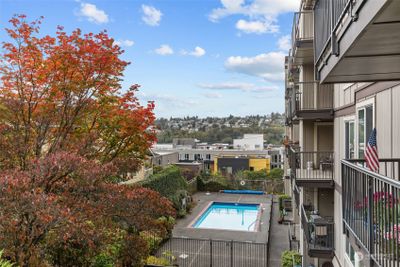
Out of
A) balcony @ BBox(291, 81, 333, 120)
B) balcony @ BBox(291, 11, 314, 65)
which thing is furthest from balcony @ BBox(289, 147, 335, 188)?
balcony @ BBox(291, 11, 314, 65)

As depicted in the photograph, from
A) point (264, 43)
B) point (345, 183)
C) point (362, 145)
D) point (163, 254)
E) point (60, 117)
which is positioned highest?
point (264, 43)

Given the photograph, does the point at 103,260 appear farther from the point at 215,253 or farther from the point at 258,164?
the point at 258,164

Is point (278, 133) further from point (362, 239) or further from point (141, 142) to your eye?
point (362, 239)

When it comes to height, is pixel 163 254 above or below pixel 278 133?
below

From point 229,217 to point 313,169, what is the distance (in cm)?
1518

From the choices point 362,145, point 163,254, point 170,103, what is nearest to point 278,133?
point 170,103

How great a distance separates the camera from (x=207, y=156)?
59.6 meters

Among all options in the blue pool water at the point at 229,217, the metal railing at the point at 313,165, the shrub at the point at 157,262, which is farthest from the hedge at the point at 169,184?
the metal railing at the point at 313,165

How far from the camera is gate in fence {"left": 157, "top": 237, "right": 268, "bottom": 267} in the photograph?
14305 mm

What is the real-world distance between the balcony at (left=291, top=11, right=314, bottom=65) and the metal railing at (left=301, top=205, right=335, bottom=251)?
5.09 meters

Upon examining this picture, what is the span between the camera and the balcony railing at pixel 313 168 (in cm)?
1056

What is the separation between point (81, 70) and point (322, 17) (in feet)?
25.0

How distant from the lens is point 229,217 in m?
26.1

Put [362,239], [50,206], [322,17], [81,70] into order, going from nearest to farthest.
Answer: [362,239], [322,17], [50,206], [81,70]
